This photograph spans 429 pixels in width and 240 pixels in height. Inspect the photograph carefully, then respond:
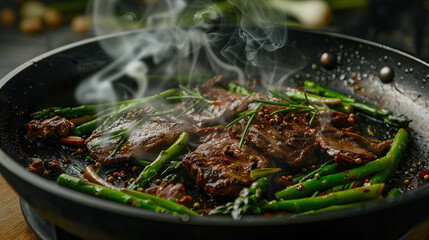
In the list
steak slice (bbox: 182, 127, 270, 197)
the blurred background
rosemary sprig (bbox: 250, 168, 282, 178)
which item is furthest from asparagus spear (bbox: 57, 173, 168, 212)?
the blurred background

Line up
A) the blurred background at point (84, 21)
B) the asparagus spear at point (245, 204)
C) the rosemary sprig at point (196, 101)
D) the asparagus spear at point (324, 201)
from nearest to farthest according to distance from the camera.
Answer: the asparagus spear at point (245, 204) < the asparagus spear at point (324, 201) < the rosemary sprig at point (196, 101) < the blurred background at point (84, 21)

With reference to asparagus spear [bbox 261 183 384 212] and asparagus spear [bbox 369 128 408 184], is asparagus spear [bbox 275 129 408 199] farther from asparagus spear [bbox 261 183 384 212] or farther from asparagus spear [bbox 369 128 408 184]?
asparagus spear [bbox 261 183 384 212]

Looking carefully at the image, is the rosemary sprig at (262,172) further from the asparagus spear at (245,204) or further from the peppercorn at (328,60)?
the peppercorn at (328,60)

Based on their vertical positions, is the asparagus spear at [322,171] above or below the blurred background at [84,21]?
below

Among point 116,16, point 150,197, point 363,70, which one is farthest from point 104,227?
point 116,16

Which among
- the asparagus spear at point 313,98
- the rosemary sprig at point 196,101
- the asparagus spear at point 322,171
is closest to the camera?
the asparagus spear at point 322,171

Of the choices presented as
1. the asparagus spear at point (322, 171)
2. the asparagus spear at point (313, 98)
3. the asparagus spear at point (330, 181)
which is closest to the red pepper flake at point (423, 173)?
the asparagus spear at point (330, 181)

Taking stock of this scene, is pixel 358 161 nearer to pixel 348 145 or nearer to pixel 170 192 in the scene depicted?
pixel 348 145
